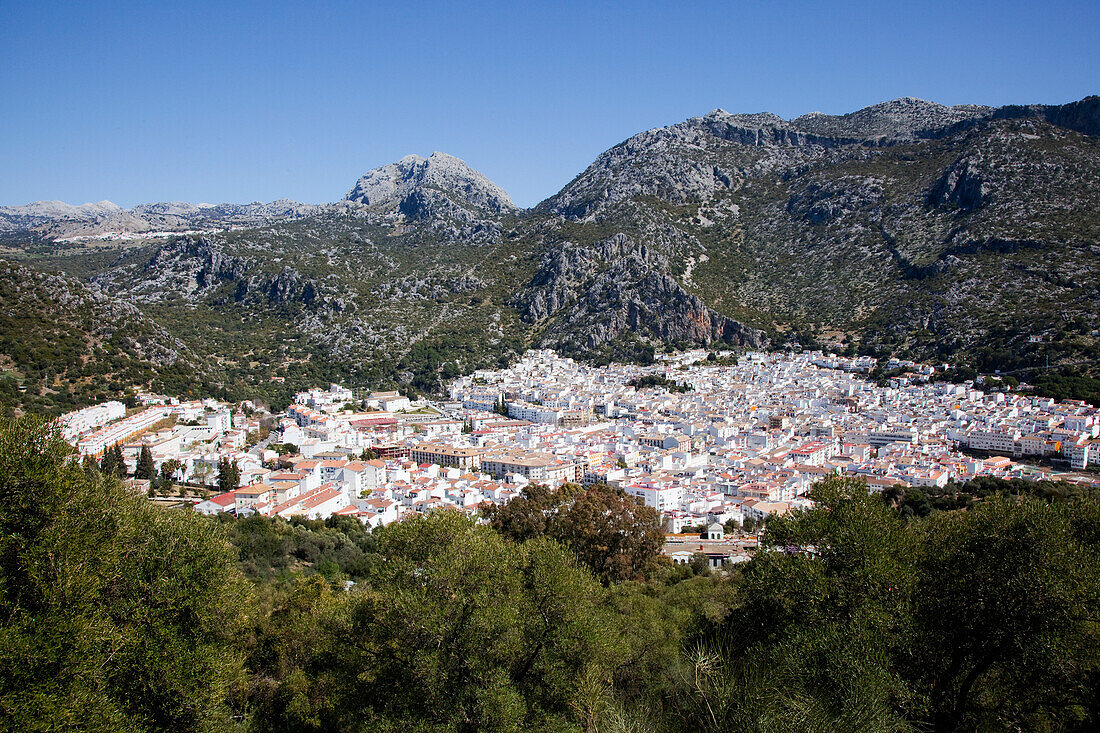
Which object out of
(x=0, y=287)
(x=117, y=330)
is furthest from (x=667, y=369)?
(x=0, y=287)

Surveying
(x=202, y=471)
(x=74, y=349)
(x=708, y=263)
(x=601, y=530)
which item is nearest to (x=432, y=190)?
(x=708, y=263)

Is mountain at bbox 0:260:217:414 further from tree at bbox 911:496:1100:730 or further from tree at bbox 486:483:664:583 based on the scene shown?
tree at bbox 911:496:1100:730

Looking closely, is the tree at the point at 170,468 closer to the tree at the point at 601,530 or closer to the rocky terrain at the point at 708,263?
the tree at the point at 601,530

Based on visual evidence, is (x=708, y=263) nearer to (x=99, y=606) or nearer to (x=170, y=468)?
(x=170, y=468)

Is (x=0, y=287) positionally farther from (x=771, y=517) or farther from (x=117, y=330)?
(x=771, y=517)

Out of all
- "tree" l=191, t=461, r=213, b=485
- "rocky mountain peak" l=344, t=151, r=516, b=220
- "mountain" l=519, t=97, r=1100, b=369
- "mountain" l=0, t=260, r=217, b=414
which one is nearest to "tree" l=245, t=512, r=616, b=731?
"tree" l=191, t=461, r=213, b=485

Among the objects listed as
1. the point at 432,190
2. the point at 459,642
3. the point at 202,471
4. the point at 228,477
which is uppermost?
the point at 432,190
